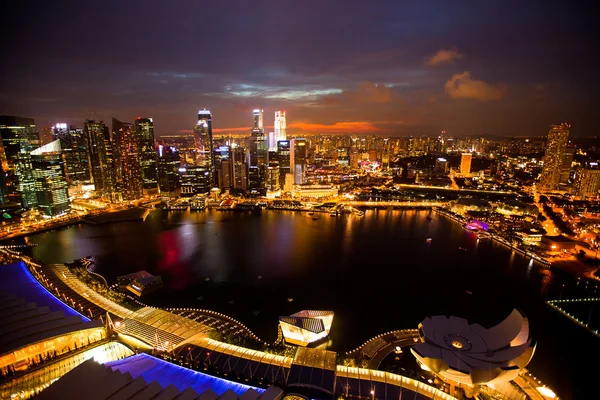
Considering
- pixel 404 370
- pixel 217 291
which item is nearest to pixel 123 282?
pixel 217 291

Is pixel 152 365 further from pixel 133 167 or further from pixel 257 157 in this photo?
pixel 257 157

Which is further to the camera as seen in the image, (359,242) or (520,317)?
(359,242)

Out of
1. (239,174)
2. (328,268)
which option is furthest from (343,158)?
(328,268)

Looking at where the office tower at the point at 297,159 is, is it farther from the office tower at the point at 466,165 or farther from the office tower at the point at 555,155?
the office tower at the point at 555,155

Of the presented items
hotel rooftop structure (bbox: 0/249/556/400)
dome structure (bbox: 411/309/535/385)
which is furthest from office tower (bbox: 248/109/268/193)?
dome structure (bbox: 411/309/535/385)

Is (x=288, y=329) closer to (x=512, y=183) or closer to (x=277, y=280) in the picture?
(x=277, y=280)

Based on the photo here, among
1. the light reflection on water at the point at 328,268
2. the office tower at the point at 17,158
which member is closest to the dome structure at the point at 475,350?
the light reflection on water at the point at 328,268
